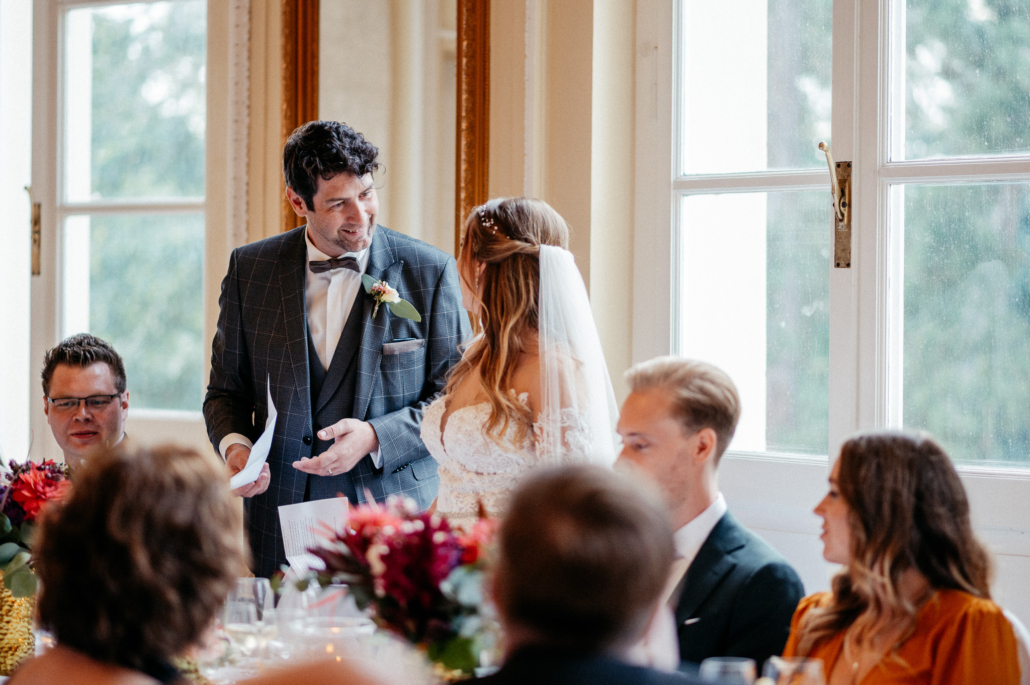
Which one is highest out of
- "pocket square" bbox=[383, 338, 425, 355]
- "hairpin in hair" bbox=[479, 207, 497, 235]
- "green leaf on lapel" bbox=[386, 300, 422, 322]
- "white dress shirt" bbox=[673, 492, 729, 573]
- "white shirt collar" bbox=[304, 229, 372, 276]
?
"hairpin in hair" bbox=[479, 207, 497, 235]

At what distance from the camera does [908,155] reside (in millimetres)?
3080

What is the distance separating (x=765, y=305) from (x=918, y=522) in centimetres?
172

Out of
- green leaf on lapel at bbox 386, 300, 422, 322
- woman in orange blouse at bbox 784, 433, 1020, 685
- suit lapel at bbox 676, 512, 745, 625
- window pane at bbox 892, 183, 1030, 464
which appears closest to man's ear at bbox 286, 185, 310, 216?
green leaf on lapel at bbox 386, 300, 422, 322

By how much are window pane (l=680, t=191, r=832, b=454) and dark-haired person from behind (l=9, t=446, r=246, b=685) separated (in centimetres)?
233

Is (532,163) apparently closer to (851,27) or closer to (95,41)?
(851,27)

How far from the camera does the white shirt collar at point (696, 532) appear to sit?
197 centimetres

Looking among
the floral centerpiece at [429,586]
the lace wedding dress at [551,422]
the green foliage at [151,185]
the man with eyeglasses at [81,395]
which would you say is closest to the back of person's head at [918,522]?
the floral centerpiece at [429,586]

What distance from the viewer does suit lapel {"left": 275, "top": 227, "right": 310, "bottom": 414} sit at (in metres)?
2.97

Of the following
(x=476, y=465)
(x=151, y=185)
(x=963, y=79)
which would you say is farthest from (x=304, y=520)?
(x=963, y=79)

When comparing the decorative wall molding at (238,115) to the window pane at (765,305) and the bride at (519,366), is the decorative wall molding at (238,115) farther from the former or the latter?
the window pane at (765,305)

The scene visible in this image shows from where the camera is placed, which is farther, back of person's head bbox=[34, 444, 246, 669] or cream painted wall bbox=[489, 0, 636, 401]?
cream painted wall bbox=[489, 0, 636, 401]

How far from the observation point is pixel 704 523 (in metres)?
1.99

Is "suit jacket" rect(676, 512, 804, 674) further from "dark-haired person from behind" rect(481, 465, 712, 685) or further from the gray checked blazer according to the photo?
the gray checked blazer

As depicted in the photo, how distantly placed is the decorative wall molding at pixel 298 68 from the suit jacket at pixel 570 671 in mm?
2832
